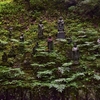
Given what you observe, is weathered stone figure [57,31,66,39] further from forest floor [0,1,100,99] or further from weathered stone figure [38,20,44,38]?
weathered stone figure [38,20,44,38]

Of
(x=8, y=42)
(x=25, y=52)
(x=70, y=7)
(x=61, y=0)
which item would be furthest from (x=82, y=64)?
(x=61, y=0)

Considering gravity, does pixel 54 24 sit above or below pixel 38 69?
above

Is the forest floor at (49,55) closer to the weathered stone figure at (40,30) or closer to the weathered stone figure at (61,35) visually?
the weathered stone figure at (40,30)

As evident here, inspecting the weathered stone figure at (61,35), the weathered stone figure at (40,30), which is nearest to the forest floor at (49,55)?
the weathered stone figure at (40,30)

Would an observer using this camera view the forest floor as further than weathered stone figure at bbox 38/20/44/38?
No

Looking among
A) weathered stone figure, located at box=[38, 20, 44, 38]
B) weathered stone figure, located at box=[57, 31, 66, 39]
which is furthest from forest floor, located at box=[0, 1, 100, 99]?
weathered stone figure, located at box=[57, 31, 66, 39]

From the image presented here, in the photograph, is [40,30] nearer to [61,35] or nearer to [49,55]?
[61,35]

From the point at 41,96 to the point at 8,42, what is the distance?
472 centimetres

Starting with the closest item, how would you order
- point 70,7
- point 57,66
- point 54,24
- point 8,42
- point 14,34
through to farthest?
point 57,66
point 8,42
point 14,34
point 54,24
point 70,7

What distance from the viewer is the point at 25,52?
38.8 ft

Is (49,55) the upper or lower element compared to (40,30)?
lower

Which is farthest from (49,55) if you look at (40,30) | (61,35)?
(40,30)

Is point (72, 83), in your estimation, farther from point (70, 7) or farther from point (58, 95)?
point (70, 7)

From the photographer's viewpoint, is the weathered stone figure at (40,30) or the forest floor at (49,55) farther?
the weathered stone figure at (40,30)
